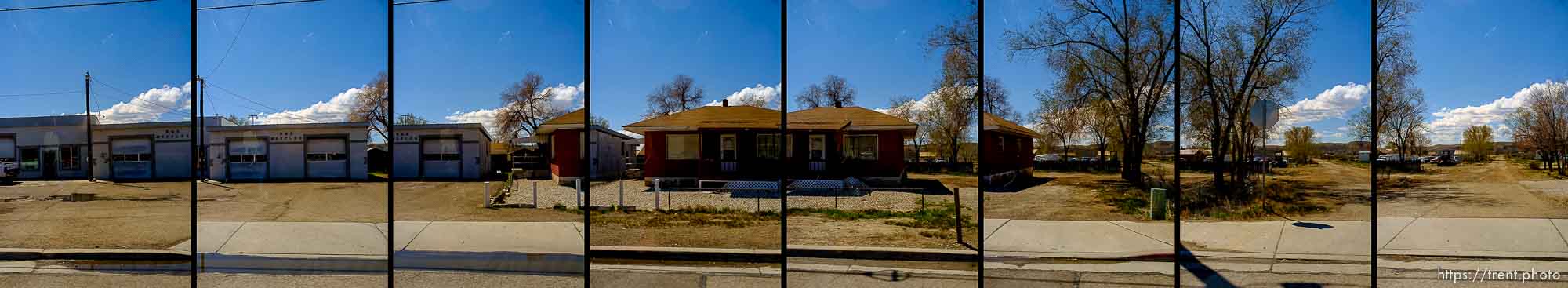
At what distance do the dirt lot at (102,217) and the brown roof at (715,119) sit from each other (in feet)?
16.8

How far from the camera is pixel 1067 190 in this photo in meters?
4.10

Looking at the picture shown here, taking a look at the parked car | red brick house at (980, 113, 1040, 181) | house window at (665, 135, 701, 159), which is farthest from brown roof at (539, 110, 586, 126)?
the parked car

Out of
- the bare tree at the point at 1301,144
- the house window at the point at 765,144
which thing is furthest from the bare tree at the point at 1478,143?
the house window at the point at 765,144

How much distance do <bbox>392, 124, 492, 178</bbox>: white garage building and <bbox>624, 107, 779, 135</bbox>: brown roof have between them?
0.99 meters

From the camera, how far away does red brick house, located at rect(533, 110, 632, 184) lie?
350 centimetres

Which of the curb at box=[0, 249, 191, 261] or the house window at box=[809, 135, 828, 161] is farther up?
the house window at box=[809, 135, 828, 161]

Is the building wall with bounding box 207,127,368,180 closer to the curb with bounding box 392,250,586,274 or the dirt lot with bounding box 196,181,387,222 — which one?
the dirt lot with bounding box 196,181,387,222

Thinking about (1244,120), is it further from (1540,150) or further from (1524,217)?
(1524,217)

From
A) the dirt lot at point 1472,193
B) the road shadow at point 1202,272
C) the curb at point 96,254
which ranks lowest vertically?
the curb at point 96,254

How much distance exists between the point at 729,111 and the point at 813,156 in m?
0.65

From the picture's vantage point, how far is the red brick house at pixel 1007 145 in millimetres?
3418

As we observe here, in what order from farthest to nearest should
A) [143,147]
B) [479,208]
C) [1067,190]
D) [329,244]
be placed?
Result: [143,147]
[329,244]
[479,208]
[1067,190]

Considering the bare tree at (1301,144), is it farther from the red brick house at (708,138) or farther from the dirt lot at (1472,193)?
the red brick house at (708,138)

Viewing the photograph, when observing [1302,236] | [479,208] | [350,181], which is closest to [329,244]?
[350,181]
